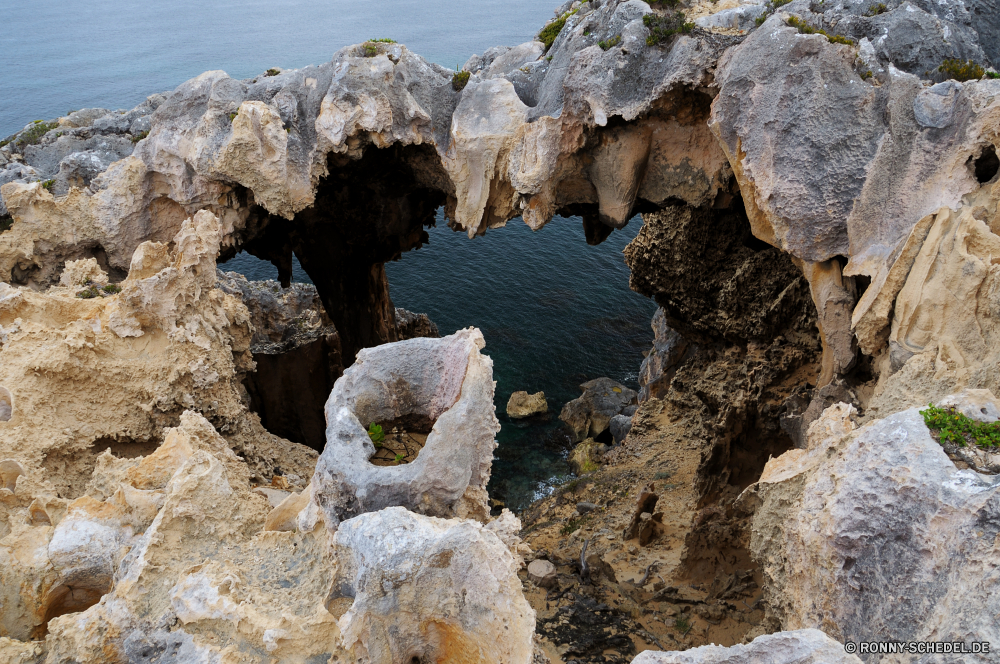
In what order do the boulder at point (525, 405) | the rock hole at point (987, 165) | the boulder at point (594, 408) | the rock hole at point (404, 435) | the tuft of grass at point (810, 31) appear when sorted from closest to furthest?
the rock hole at point (404, 435) → the rock hole at point (987, 165) → the tuft of grass at point (810, 31) → the boulder at point (594, 408) → the boulder at point (525, 405)

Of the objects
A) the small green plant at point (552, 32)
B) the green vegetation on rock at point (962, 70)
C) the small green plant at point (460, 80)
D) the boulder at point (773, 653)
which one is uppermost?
the small green plant at point (552, 32)

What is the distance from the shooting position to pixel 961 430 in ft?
23.3

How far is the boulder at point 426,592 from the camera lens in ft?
23.1

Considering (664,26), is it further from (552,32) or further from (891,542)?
(891,542)

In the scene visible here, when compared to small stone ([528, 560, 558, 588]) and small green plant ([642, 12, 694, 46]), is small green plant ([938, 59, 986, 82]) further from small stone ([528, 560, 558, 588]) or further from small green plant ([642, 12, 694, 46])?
small stone ([528, 560, 558, 588])

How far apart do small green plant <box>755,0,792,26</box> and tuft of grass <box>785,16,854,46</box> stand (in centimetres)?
106

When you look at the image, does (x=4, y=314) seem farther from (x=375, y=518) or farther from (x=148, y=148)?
(x=375, y=518)

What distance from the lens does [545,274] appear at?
36.8m

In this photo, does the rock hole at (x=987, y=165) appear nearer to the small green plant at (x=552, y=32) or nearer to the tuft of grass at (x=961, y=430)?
the tuft of grass at (x=961, y=430)

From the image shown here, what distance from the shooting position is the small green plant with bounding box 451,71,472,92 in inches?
625

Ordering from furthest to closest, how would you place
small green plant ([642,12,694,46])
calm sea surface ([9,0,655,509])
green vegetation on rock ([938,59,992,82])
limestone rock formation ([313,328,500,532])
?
calm sea surface ([9,0,655,509]) < small green plant ([642,12,694,46]) < green vegetation on rock ([938,59,992,82]) < limestone rock formation ([313,328,500,532])

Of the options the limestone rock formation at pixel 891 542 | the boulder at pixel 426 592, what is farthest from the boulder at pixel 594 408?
the boulder at pixel 426 592

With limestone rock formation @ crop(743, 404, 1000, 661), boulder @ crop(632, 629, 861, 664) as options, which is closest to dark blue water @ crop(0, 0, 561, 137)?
limestone rock formation @ crop(743, 404, 1000, 661)

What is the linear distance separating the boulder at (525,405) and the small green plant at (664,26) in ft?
56.4
